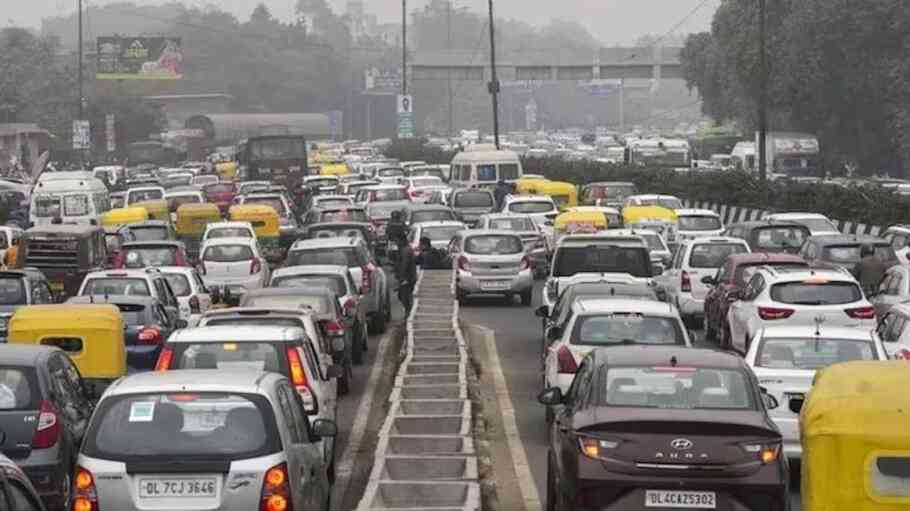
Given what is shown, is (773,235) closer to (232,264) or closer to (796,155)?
(232,264)

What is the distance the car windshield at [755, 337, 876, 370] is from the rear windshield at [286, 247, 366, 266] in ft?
47.7

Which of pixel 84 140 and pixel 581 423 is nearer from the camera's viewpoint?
pixel 581 423

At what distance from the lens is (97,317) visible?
20.9 meters

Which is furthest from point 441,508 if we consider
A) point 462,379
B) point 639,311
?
point 462,379

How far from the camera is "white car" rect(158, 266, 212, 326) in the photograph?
3147 centimetres

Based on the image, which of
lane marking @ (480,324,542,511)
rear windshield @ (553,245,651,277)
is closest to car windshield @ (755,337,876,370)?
lane marking @ (480,324,542,511)

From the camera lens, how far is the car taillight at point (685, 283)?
34.7 metres

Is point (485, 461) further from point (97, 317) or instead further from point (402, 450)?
point (97, 317)

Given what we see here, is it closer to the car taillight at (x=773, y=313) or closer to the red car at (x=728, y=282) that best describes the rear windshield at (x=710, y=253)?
the red car at (x=728, y=282)

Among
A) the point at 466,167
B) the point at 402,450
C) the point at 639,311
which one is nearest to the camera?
the point at 402,450

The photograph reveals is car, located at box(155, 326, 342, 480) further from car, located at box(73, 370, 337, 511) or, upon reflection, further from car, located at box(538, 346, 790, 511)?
car, located at box(73, 370, 337, 511)

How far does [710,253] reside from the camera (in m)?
34.9

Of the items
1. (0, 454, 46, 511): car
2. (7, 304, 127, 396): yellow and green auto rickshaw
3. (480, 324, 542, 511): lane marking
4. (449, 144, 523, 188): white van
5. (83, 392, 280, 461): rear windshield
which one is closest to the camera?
(0, 454, 46, 511): car

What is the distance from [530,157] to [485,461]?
8032 centimetres
